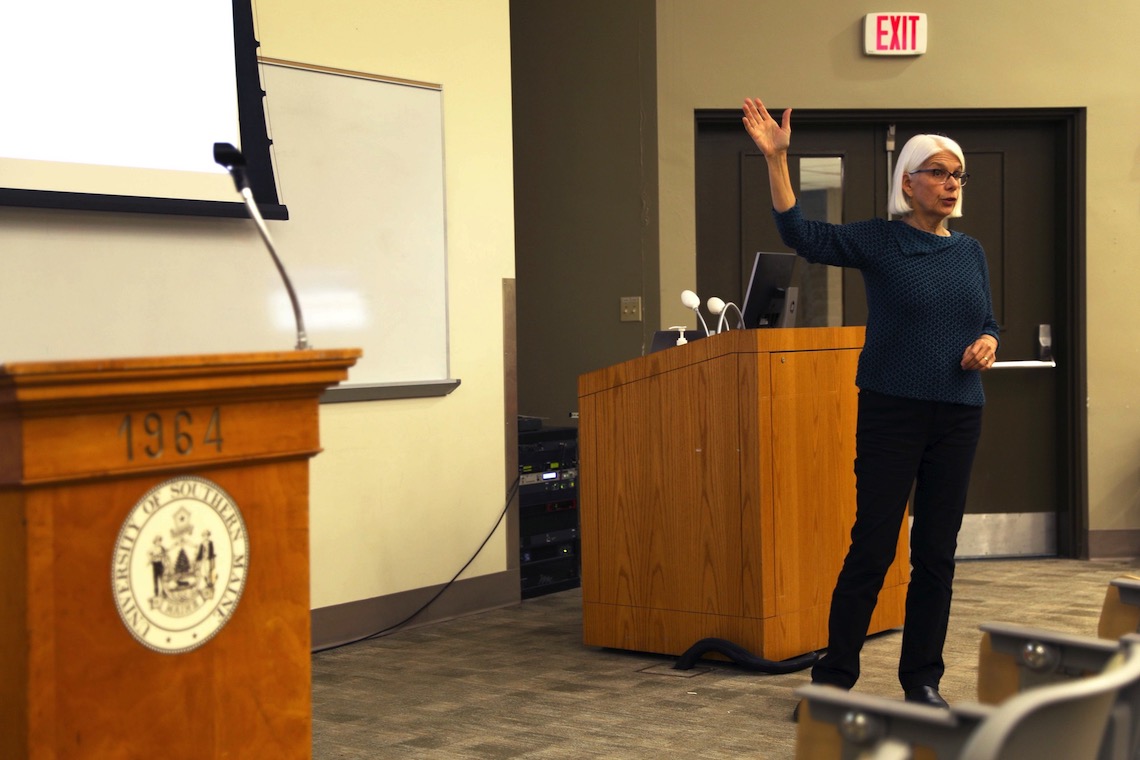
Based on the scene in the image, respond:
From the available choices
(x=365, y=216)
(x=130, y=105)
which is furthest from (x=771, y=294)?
(x=130, y=105)

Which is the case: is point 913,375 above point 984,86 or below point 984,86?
below

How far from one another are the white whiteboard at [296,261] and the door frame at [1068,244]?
6.48 ft

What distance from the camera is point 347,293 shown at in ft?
14.7

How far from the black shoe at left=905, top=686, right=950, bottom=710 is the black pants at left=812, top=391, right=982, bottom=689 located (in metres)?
0.02

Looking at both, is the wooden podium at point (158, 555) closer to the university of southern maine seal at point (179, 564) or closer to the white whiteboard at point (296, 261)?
the university of southern maine seal at point (179, 564)

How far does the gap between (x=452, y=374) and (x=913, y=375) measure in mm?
2312

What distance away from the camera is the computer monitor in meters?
3.96

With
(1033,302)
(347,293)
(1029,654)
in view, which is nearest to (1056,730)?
(1029,654)

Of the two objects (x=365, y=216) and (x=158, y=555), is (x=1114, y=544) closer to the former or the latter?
(x=365, y=216)

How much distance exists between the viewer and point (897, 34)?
19.6 feet

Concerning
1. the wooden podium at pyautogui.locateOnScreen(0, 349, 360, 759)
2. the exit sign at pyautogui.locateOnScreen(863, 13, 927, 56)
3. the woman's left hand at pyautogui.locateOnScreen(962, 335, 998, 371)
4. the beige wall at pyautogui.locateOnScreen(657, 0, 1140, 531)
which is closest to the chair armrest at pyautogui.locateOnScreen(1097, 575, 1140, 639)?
the woman's left hand at pyautogui.locateOnScreen(962, 335, 998, 371)

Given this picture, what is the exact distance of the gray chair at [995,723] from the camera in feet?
3.78

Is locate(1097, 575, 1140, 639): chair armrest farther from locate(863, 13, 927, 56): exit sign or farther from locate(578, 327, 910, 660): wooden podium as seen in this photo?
locate(863, 13, 927, 56): exit sign

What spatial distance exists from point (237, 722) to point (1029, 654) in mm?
1182
